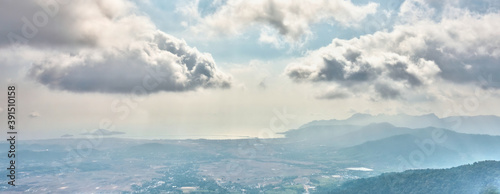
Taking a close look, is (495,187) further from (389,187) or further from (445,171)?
(389,187)

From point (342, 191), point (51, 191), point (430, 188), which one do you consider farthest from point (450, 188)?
point (51, 191)

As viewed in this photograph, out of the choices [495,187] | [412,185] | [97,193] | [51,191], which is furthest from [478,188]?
[51,191]

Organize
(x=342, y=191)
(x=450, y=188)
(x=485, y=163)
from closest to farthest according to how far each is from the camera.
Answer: (x=450, y=188) → (x=485, y=163) → (x=342, y=191)

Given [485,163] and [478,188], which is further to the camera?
[485,163]

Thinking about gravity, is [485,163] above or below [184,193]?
above

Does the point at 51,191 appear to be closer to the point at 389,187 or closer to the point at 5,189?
the point at 5,189

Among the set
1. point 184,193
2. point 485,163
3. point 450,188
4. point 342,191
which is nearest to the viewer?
point 450,188
